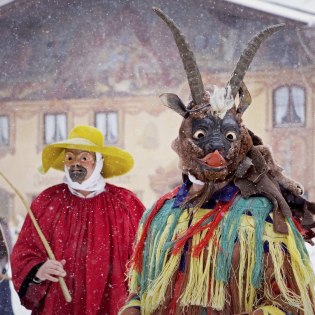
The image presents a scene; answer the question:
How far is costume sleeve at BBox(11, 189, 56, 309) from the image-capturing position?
458cm

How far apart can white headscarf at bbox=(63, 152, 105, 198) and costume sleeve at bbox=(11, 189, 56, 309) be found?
0.63 feet

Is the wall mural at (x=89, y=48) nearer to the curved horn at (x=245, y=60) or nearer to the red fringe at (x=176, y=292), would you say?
the curved horn at (x=245, y=60)

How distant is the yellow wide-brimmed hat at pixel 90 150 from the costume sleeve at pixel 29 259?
1.02 ft

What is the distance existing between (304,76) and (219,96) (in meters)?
7.50

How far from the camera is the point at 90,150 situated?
4.72m

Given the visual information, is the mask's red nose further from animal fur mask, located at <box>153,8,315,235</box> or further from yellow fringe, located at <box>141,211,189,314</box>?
yellow fringe, located at <box>141,211,189,314</box>

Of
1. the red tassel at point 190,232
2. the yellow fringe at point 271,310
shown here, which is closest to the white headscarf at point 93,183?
the red tassel at point 190,232

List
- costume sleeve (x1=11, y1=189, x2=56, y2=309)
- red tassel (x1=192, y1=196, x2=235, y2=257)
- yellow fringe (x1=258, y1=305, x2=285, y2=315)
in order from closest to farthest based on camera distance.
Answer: yellow fringe (x1=258, y1=305, x2=285, y2=315), red tassel (x1=192, y1=196, x2=235, y2=257), costume sleeve (x1=11, y1=189, x2=56, y2=309)

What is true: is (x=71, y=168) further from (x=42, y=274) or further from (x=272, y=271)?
(x=272, y=271)

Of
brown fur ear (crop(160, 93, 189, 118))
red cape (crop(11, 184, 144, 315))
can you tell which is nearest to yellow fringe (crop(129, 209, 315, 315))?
brown fur ear (crop(160, 93, 189, 118))

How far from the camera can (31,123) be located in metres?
10.8

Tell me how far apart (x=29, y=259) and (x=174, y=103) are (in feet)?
6.94

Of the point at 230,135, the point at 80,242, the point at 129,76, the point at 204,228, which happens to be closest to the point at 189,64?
the point at 230,135

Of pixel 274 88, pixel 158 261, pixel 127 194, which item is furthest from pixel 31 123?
pixel 158 261
